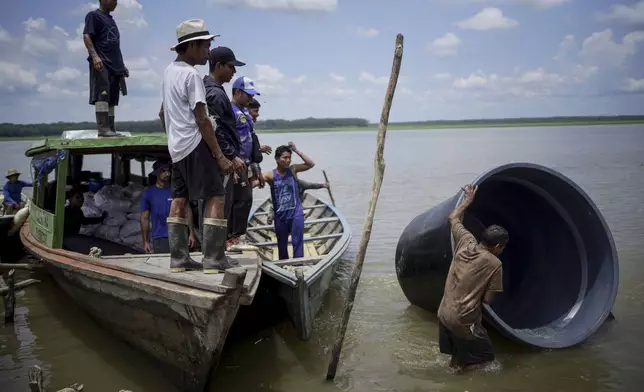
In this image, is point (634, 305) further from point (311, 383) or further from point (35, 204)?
point (35, 204)

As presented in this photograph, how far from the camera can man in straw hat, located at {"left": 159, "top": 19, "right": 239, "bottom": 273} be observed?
3.84m

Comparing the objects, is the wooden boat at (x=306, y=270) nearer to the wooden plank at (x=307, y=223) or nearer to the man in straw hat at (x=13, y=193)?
the wooden plank at (x=307, y=223)

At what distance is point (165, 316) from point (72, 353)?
2251 millimetres

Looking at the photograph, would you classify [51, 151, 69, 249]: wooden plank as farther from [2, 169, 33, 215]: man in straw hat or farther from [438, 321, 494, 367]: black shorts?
[2, 169, 33, 215]: man in straw hat

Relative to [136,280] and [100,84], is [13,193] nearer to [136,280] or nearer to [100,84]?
[100,84]

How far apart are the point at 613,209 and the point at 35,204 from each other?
1199 cm

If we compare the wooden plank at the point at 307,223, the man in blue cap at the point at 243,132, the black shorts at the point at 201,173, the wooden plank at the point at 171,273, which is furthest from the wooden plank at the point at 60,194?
the wooden plank at the point at 307,223

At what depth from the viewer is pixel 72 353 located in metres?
5.85

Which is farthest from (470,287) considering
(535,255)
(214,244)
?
(535,255)

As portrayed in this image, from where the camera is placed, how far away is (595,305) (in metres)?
5.63

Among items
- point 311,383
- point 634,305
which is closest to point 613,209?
point 634,305

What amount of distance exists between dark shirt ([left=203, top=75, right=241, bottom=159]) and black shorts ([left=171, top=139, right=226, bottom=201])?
1.20ft

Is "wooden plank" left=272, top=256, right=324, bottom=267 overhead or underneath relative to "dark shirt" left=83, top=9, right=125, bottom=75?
underneath

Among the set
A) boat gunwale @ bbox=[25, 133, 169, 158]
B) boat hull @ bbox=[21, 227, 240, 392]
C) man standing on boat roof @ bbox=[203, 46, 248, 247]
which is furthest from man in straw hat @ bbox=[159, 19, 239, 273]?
boat gunwale @ bbox=[25, 133, 169, 158]
